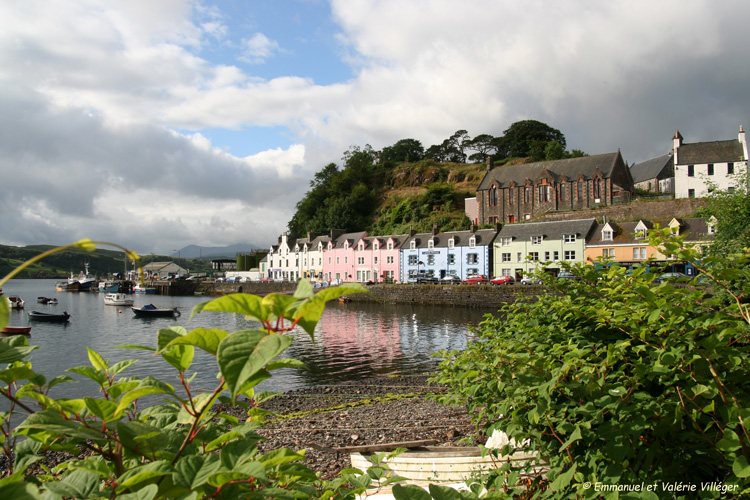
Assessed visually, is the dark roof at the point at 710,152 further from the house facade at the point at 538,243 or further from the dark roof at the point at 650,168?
the house facade at the point at 538,243

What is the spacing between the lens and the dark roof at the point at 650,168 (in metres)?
78.6

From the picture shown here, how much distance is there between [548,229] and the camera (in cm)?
6134

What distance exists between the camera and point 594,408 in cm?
304

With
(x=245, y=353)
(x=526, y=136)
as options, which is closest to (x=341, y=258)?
(x=526, y=136)

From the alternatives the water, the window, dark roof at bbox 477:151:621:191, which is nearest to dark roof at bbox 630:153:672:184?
dark roof at bbox 477:151:621:191

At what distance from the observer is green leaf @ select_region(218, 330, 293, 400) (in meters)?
1.07

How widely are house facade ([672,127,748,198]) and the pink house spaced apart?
159 ft

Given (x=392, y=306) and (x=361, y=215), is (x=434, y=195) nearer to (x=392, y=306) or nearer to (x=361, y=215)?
(x=361, y=215)

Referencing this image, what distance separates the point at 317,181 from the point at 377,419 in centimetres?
11102

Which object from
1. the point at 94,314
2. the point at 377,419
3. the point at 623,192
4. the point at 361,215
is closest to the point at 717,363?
the point at 377,419

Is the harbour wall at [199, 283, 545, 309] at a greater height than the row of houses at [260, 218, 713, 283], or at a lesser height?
lesser

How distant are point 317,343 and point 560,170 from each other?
61.2m

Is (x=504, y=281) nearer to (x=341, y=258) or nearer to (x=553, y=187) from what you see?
(x=553, y=187)

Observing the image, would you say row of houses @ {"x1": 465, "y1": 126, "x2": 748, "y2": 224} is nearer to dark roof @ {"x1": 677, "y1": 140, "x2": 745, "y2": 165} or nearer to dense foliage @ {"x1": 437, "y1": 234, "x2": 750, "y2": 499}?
A: dark roof @ {"x1": 677, "y1": 140, "x2": 745, "y2": 165}
